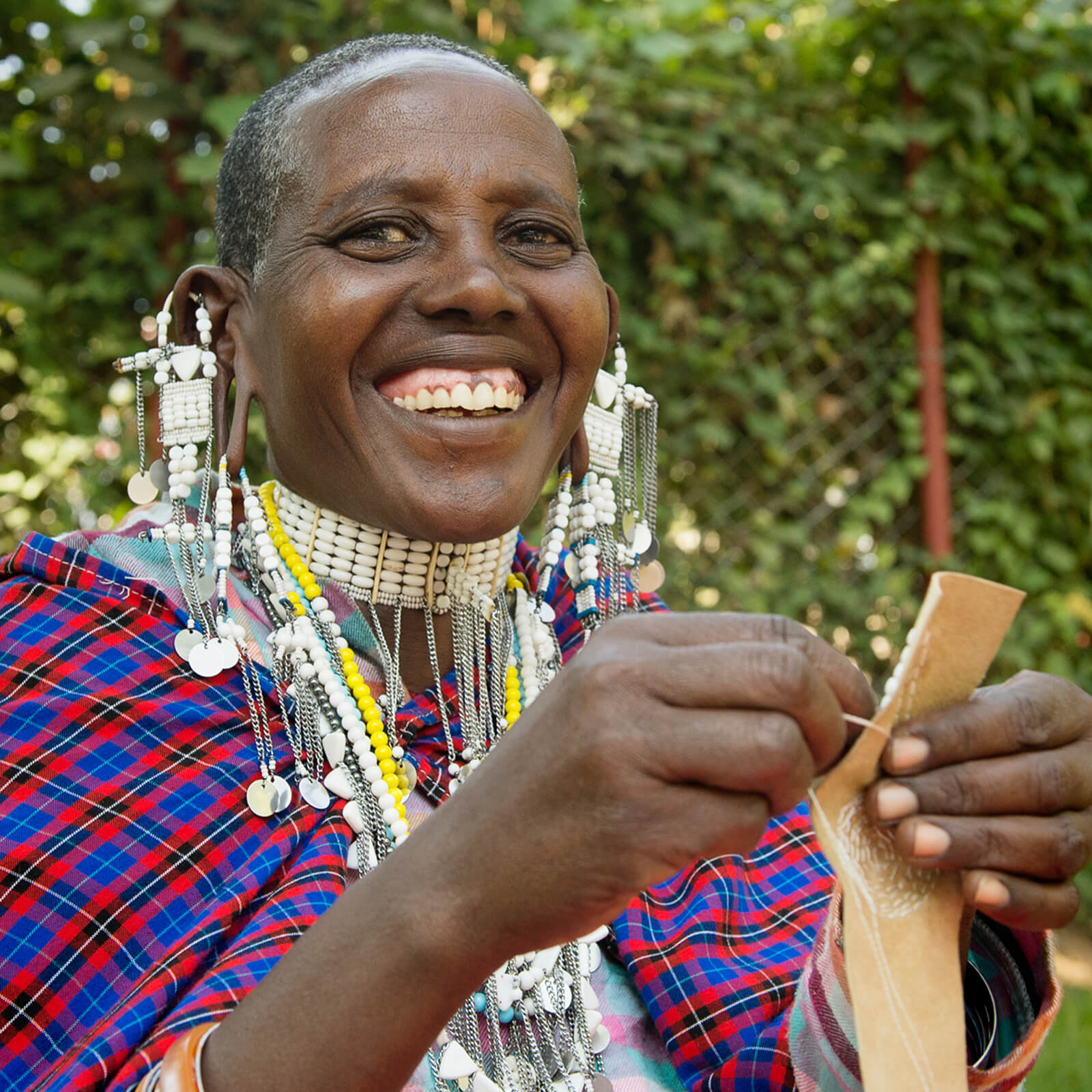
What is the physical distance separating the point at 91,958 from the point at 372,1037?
1.49 ft

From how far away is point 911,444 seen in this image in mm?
4215

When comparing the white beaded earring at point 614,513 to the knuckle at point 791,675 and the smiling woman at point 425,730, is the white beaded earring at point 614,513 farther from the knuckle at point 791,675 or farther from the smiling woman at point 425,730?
the knuckle at point 791,675

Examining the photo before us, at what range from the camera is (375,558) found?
5.55ft

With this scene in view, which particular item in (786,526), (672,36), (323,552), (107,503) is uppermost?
(672,36)

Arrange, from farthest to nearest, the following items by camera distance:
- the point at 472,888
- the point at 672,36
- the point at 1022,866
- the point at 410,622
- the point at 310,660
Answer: the point at 672,36 < the point at 410,622 < the point at 310,660 < the point at 1022,866 < the point at 472,888

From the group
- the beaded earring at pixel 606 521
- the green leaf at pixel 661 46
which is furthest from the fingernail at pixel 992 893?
the green leaf at pixel 661 46

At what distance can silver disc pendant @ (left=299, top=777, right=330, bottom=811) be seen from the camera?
152 cm

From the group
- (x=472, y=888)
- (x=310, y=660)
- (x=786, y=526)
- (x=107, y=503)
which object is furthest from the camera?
(x=786, y=526)

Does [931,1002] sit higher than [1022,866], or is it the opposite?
[1022,866]

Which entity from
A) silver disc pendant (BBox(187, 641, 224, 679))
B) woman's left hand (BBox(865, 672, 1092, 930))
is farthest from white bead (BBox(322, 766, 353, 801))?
woman's left hand (BBox(865, 672, 1092, 930))

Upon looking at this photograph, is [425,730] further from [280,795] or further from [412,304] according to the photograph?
[412,304]

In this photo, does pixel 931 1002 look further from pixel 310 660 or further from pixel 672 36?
pixel 672 36

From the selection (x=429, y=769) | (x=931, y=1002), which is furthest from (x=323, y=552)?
(x=931, y=1002)

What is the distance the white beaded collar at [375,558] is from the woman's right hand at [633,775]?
29.2 inches
